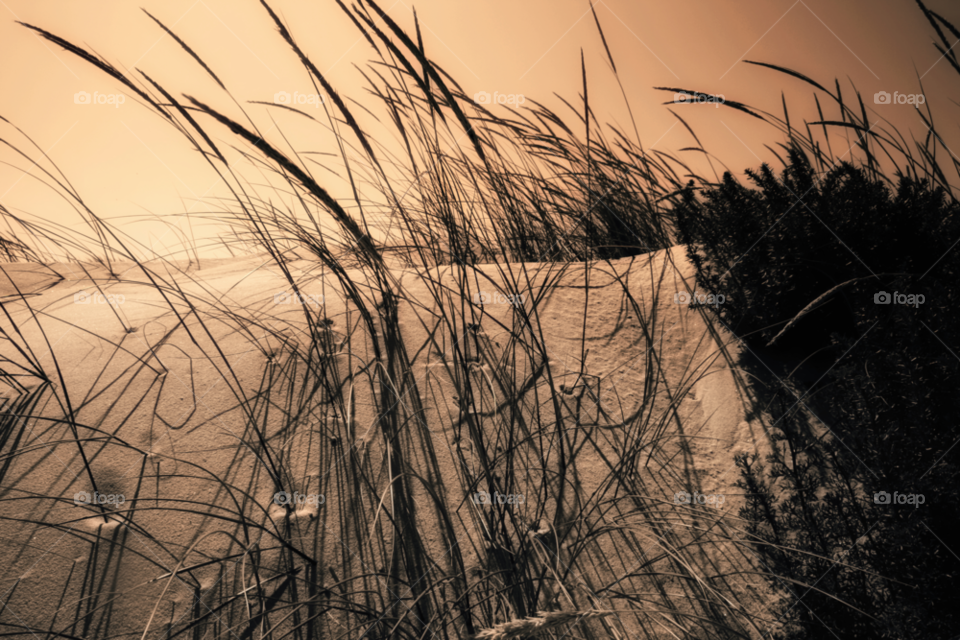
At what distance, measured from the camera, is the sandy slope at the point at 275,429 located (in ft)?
3.85

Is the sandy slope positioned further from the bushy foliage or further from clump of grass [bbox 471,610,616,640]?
clump of grass [bbox 471,610,616,640]

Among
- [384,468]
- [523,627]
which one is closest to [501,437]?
[384,468]

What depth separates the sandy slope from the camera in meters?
1.17

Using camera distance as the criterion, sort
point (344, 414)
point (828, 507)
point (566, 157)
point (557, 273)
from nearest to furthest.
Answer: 1. point (828, 507)
2. point (344, 414)
3. point (557, 273)
4. point (566, 157)

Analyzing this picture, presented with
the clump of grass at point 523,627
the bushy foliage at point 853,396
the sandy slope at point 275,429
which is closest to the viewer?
the clump of grass at point 523,627

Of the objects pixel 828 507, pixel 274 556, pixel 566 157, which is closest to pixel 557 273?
pixel 566 157

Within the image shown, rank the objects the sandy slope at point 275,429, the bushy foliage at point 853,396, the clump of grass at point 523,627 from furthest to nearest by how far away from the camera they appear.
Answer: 1. the sandy slope at point 275,429
2. the bushy foliage at point 853,396
3. the clump of grass at point 523,627

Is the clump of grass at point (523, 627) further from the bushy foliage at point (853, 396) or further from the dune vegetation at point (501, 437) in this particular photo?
the bushy foliage at point (853, 396)

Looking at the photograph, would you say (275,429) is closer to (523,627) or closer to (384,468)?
(384,468)

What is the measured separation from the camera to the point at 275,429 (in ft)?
4.76

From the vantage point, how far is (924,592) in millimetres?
1007

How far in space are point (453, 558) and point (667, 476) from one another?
2.03ft

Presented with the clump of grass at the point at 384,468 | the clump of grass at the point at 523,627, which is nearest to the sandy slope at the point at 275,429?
the clump of grass at the point at 384,468

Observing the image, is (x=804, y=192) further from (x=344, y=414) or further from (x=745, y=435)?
(x=344, y=414)
